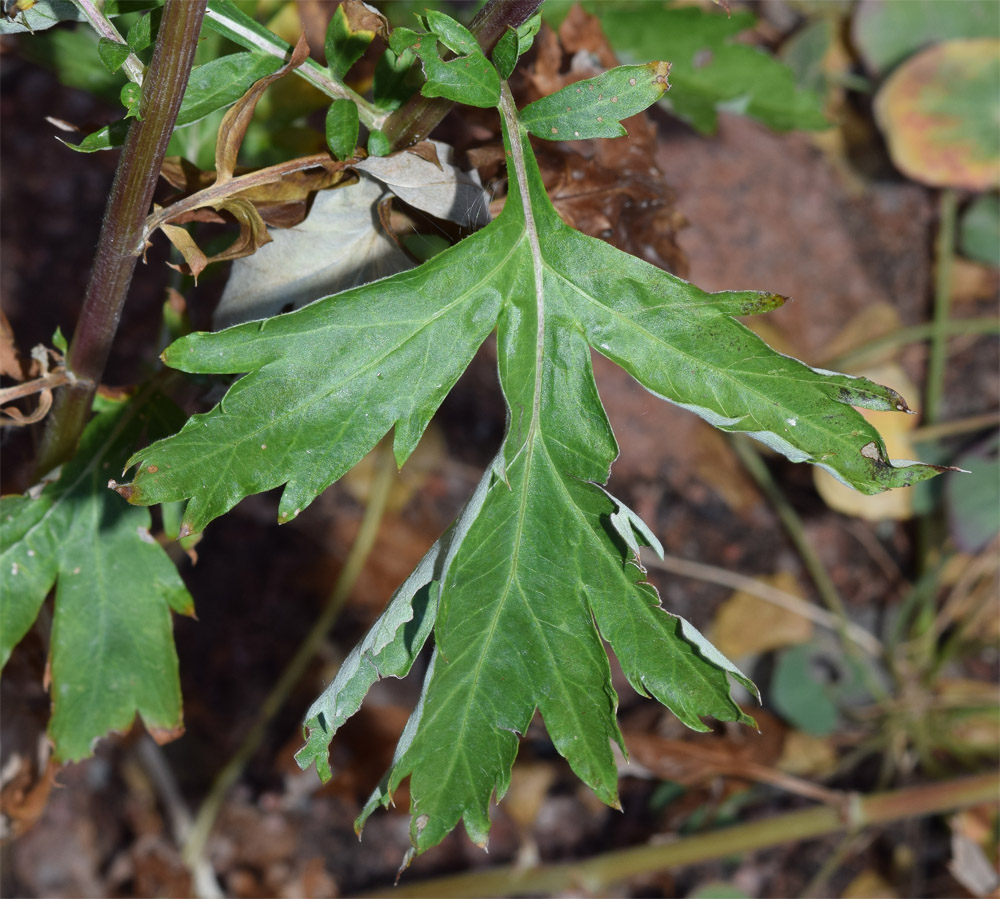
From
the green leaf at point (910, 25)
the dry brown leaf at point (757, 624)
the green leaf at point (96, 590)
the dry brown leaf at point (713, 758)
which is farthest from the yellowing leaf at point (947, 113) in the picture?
the green leaf at point (96, 590)

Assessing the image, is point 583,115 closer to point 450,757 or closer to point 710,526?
point 450,757

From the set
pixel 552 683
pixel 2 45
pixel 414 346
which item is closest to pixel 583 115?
pixel 414 346

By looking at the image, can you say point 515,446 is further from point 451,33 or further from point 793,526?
point 793,526

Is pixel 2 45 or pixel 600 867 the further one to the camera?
pixel 600 867

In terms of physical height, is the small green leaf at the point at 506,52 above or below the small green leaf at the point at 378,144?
above

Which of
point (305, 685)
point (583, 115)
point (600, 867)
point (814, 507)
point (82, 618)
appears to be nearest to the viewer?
point (583, 115)

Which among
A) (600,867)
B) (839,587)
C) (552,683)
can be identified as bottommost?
(600,867)

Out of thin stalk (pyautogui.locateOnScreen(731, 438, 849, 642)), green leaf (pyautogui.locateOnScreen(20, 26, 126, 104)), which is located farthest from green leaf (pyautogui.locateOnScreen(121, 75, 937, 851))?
thin stalk (pyautogui.locateOnScreen(731, 438, 849, 642))

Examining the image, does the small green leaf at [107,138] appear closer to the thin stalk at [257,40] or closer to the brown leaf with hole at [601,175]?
the thin stalk at [257,40]
